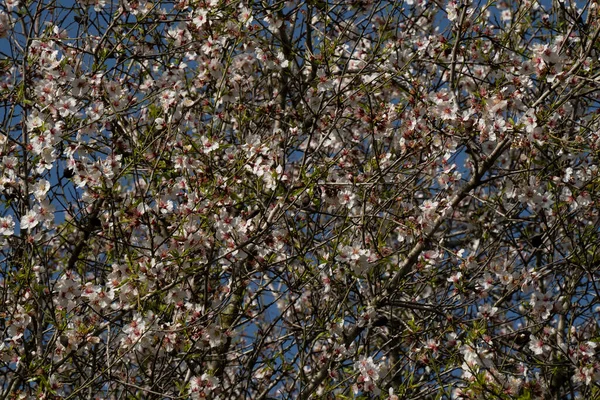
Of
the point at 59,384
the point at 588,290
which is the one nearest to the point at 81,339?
the point at 59,384

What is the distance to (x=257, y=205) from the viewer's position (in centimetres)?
683

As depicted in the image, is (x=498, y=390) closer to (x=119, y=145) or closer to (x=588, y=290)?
(x=588, y=290)

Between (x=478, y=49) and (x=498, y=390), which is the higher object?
(x=478, y=49)

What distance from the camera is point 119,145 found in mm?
6484

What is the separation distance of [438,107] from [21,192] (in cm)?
306

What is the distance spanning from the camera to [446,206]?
6.65 metres

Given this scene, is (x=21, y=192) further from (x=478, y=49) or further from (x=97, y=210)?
(x=478, y=49)

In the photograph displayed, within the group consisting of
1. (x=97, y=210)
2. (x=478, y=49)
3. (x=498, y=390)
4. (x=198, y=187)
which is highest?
(x=478, y=49)

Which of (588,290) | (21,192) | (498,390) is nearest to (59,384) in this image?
(21,192)

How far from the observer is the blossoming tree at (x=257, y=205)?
610 centimetres

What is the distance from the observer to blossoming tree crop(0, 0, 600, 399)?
20.0ft

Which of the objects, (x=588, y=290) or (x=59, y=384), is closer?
(x=59, y=384)

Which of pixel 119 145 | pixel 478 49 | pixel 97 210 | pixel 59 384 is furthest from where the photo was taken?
pixel 478 49

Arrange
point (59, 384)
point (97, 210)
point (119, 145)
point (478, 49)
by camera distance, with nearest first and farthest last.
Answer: point (59, 384) → point (119, 145) → point (97, 210) → point (478, 49)
